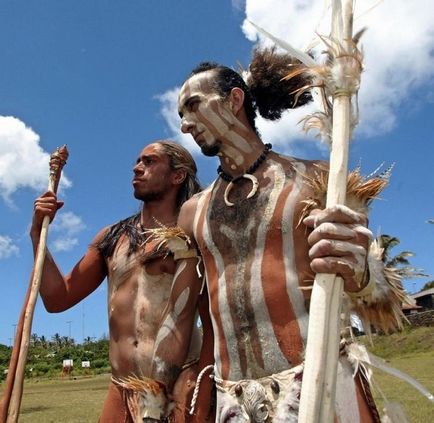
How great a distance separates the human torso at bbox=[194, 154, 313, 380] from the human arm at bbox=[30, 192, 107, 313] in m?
1.38

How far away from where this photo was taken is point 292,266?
2.33 metres

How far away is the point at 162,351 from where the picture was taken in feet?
9.56

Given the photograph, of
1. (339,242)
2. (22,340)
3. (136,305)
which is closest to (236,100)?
(339,242)

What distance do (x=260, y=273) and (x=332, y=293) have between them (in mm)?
655

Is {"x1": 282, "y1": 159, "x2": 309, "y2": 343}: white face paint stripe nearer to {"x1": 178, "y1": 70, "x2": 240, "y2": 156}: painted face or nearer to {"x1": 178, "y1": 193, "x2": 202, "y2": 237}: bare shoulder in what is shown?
{"x1": 178, "y1": 70, "x2": 240, "y2": 156}: painted face

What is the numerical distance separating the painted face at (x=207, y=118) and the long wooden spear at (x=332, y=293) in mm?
881

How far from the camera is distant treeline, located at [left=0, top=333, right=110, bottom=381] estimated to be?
47.8 m

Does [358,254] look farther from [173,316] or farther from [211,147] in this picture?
[173,316]

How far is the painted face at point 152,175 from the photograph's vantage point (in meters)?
3.81

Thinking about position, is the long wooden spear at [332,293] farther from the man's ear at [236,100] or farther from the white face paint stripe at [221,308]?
the man's ear at [236,100]

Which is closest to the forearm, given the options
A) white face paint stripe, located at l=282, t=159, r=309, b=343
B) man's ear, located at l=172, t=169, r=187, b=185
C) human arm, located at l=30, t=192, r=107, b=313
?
human arm, located at l=30, t=192, r=107, b=313

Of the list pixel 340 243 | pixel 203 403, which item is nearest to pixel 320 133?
pixel 340 243

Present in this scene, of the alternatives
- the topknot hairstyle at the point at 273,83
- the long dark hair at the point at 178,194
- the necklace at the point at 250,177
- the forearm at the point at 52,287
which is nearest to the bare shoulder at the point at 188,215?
the necklace at the point at 250,177

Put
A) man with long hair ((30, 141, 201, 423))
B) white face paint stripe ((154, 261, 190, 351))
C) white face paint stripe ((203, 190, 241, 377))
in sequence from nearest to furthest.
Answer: white face paint stripe ((203, 190, 241, 377)) → white face paint stripe ((154, 261, 190, 351)) → man with long hair ((30, 141, 201, 423))
